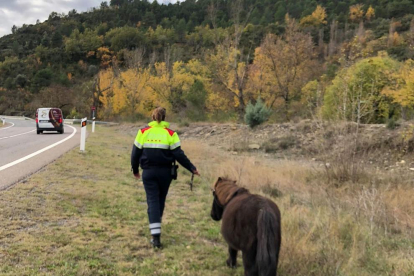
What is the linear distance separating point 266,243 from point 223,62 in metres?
31.6

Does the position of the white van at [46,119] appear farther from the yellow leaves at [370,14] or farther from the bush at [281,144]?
the yellow leaves at [370,14]

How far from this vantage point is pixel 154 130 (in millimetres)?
4605

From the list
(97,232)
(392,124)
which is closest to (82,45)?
(392,124)

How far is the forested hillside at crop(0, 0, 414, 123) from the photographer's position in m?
17.3

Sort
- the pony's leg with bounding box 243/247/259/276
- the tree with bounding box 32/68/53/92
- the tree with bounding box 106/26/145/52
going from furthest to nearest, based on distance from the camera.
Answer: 1. the tree with bounding box 106/26/145/52
2. the tree with bounding box 32/68/53/92
3. the pony's leg with bounding box 243/247/259/276

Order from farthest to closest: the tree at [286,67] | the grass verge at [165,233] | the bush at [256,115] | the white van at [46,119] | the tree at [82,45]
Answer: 1. the tree at [82,45]
2. the tree at [286,67]
3. the bush at [256,115]
4. the white van at [46,119]
5. the grass verge at [165,233]

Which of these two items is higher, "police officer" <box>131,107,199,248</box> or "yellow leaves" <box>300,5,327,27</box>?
"yellow leaves" <box>300,5,327,27</box>

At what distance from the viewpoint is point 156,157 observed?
4.55 m

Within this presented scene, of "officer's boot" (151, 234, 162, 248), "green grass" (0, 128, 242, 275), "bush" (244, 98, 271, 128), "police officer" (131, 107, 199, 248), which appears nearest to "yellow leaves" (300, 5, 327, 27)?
"bush" (244, 98, 271, 128)

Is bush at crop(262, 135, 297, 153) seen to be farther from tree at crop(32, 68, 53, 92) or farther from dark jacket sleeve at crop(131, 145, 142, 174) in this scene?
tree at crop(32, 68, 53, 92)

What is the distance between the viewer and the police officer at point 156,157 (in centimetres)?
455

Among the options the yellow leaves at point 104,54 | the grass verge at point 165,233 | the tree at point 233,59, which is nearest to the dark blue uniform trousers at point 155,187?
the grass verge at point 165,233

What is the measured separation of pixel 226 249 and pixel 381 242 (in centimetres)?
249

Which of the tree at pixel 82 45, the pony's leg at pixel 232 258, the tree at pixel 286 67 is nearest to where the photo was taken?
the pony's leg at pixel 232 258
